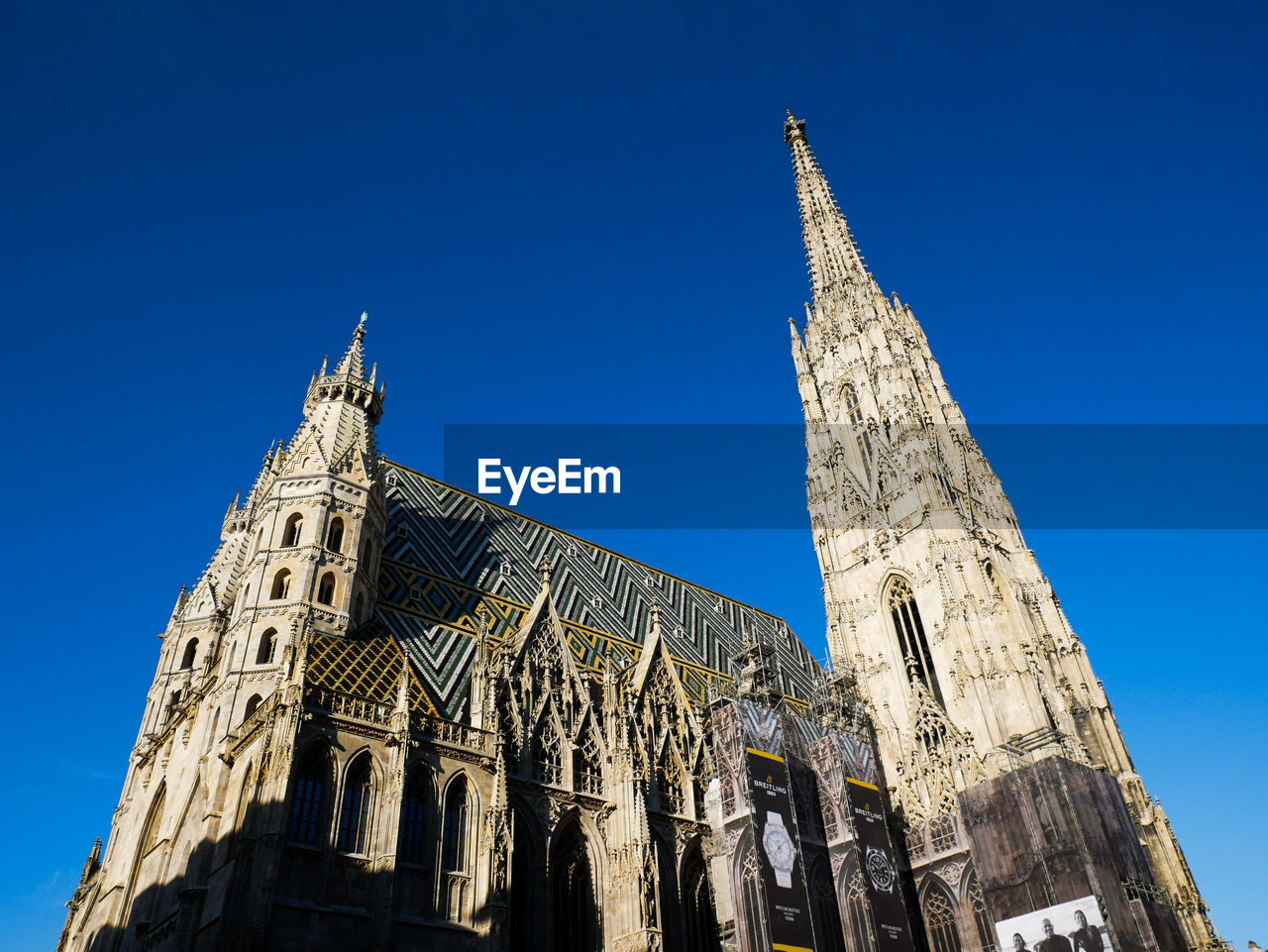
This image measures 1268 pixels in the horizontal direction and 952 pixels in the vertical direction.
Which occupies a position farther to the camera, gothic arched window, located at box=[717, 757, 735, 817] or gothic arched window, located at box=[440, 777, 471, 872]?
gothic arched window, located at box=[717, 757, 735, 817]

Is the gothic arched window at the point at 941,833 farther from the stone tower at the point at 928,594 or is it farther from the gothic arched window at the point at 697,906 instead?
the gothic arched window at the point at 697,906

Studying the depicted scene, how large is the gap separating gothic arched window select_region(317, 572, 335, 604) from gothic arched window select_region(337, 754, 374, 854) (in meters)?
5.59

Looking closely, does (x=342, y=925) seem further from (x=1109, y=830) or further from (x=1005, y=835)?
(x=1109, y=830)

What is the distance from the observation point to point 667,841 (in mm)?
24953

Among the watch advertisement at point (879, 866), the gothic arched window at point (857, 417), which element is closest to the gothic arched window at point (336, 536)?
the watch advertisement at point (879, 866)

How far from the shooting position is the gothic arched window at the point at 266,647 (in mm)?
22688

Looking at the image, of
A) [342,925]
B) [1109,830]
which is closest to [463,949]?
[342,925]

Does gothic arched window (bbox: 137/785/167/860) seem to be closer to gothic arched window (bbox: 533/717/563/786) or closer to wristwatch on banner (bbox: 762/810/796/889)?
gothic arched window (bbox: 533/717/563/786)

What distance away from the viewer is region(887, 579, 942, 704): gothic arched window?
32719 mm

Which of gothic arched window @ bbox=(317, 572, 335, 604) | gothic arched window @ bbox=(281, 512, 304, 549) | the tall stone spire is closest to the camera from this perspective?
gothic arched window @ bbox=(317, 572, 335, 604)

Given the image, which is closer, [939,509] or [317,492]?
[317,492]

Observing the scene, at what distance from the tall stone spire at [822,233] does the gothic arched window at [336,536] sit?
2887cm

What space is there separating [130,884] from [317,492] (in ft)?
34.7

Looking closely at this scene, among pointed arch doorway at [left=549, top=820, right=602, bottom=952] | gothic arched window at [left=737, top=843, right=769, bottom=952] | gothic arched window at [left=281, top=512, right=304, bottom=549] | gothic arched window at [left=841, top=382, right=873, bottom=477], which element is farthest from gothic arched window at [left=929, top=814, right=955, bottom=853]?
gothic arched window at [left=281, top=512, right=304, bottom=549]
